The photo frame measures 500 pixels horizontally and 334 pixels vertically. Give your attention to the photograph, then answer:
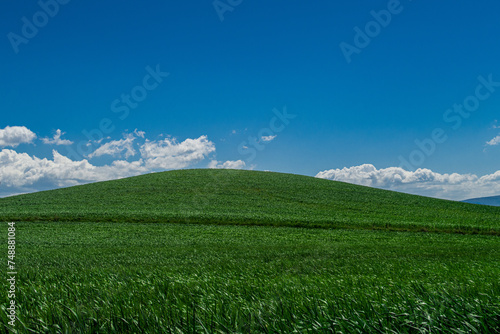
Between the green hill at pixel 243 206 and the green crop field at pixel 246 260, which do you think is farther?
the green hill at pixel 243 206

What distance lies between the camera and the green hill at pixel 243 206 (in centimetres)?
3769

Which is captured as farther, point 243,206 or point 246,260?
point 243,206

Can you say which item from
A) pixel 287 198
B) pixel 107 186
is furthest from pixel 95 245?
pixel 107 186

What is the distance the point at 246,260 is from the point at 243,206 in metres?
33.3

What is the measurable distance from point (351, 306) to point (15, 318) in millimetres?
2650

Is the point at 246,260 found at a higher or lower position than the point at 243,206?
lower

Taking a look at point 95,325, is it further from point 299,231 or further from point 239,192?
point 239,192

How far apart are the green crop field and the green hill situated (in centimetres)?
25

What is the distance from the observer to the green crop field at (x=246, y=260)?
7.52 feet

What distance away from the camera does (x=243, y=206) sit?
4741cm

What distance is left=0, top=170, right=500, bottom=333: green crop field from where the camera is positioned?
229cm

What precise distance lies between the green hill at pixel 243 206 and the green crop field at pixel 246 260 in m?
0.25

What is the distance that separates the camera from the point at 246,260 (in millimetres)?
14156

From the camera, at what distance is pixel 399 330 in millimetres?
1979
